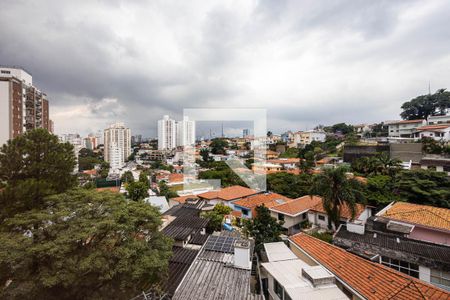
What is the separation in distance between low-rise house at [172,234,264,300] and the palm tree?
21.9ft

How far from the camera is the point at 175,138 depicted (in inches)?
3292

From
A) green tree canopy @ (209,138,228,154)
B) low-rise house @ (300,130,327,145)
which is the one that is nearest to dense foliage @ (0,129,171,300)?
green tree canopy @ (209,138,228,154)

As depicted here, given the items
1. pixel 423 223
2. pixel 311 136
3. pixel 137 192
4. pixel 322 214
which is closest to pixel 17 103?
pixel 137 192

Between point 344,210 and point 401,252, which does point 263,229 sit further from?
point 344,210

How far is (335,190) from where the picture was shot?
38.8ft

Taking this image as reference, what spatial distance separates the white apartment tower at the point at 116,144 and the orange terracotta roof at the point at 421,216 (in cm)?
6493

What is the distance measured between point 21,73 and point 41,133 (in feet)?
97.2

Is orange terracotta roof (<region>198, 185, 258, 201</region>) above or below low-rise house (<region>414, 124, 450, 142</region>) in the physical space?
below

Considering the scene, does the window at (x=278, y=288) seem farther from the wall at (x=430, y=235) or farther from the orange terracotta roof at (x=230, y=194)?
the orange terracotta roof at (x=230, y=194)

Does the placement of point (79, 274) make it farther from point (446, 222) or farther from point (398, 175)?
point (398, 175)

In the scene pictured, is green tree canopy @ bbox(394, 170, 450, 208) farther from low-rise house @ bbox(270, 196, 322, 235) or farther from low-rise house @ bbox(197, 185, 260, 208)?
low-rise house @ bbox(197, 185, 260, 208)

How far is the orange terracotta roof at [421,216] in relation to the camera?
10.1m

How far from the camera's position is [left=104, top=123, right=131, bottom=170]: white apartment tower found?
66812mm

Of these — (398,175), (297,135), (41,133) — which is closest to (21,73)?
(41,133)
